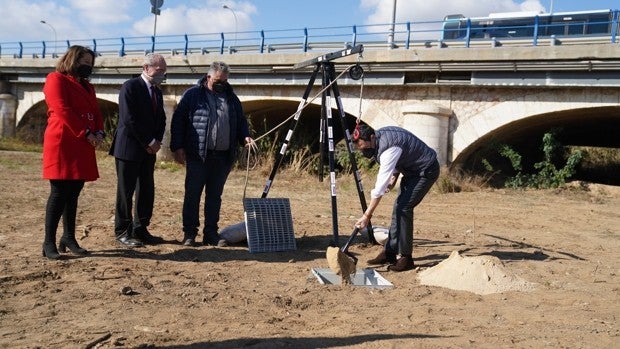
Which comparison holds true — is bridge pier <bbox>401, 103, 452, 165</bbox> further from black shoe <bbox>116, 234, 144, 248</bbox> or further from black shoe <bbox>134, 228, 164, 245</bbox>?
black shoe <bbox>116, 234, 144, 248</bbox>

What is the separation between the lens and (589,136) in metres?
19.2

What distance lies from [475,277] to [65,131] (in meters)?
3.66

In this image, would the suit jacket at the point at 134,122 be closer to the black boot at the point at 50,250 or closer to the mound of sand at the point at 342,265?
the black boot at the point at 50,250

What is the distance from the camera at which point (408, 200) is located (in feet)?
17.4

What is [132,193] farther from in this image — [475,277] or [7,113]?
[7,113]

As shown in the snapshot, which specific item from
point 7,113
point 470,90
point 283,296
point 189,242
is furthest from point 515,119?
point 7,113

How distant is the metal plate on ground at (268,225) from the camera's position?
6.14 metres

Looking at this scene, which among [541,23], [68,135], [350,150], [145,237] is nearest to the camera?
[68,135]

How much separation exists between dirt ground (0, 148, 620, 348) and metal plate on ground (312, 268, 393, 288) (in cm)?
12

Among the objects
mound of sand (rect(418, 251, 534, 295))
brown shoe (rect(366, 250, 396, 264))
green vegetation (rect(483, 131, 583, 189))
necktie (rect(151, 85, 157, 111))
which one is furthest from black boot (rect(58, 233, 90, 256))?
green vegetation (rect(483, 131, 583, 189))

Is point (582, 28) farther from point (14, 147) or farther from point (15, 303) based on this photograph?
point (14, 147)

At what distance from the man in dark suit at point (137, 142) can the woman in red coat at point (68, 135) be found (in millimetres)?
361

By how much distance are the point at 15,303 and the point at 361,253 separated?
11.1 feet

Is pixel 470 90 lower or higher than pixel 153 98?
higher
